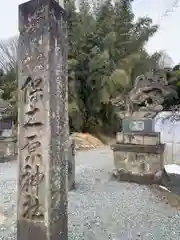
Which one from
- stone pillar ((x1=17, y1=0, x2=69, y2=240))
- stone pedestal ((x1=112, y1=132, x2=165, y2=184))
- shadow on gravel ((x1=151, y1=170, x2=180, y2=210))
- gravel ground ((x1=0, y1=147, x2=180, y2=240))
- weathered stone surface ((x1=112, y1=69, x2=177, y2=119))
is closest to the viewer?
stone pillar ((x1=17, y1=0, x2=69, y2=240))

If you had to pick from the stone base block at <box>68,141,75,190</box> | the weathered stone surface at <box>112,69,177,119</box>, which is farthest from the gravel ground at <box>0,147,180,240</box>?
the weathered stone surface at <box>112,69,177,119</box>

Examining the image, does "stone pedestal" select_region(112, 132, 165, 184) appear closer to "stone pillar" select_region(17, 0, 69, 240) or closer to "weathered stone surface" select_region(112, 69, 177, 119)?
"weathered stone surface" select_region(112, 69, 177, 119)

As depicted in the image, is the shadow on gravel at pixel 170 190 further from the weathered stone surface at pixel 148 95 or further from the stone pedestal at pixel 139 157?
the weathered stone surface at pixel 148 95

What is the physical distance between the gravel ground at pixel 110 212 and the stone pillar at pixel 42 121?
0.59 m

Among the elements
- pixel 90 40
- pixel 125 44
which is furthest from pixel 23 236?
pixel 125 44

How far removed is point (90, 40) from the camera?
869cm

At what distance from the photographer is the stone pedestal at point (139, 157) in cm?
390

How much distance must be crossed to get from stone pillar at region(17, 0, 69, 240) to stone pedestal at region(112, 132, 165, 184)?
2.46 metres

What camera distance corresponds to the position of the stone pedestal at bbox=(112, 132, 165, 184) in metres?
3.90

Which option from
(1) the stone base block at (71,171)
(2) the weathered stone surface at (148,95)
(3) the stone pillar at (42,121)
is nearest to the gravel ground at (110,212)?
(1) the stone base block at (71,171)

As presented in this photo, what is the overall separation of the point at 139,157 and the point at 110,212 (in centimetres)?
143

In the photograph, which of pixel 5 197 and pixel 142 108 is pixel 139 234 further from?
pixel 142 108

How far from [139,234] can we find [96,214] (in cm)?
54

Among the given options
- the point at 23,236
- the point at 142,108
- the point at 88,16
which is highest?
the point at 88,16
